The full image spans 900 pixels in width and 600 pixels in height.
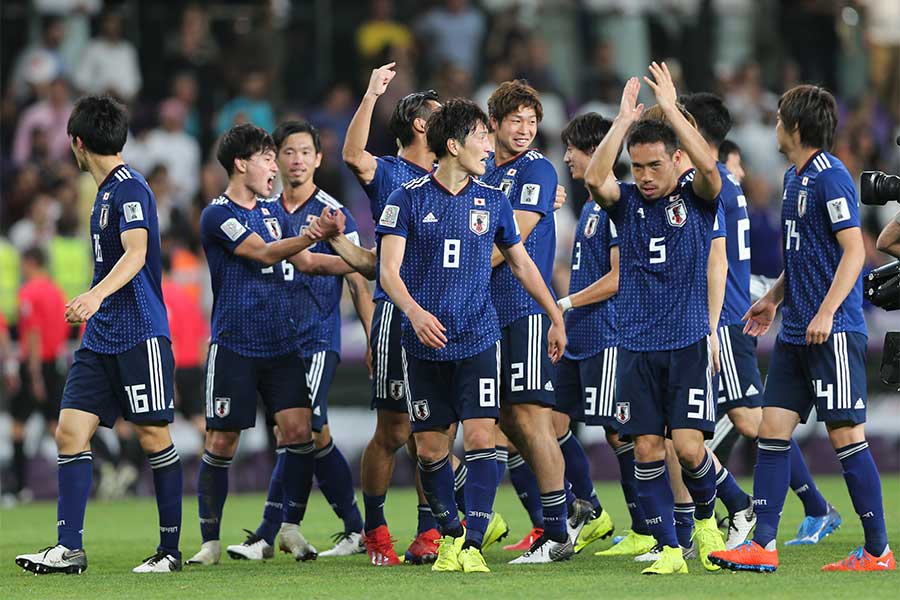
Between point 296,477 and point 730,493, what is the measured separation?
2.58 m

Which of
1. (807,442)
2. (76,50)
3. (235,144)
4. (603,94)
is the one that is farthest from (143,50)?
(235,144)

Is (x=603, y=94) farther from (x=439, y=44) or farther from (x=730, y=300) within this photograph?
(x=730, y=300)

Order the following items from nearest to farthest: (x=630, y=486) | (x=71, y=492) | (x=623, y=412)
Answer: (x=623, y=412) < (x=71, y=492) < (x=630, y=486)

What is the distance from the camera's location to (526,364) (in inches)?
349

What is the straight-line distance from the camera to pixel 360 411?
15703 mm

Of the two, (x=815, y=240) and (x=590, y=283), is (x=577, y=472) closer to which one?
(x=590, y=283)

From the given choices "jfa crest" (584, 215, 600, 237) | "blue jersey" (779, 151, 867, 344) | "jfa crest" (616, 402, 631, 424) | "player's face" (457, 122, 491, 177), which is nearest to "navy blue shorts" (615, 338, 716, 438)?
"jfa crest" (616, 402, 631, 424)

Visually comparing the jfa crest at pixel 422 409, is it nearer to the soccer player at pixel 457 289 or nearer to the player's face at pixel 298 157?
the soccer player at pixel 457 289

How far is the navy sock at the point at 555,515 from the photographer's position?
874 centimetres

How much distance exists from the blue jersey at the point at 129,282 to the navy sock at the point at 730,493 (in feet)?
10.4

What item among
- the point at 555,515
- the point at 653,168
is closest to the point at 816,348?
the point at 653,168

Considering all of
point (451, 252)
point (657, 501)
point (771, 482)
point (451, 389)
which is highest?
point (451, 252)

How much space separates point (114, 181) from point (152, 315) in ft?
2.46

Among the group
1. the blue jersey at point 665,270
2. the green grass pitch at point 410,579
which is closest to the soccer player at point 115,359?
the green grass pitch at point 410,579
